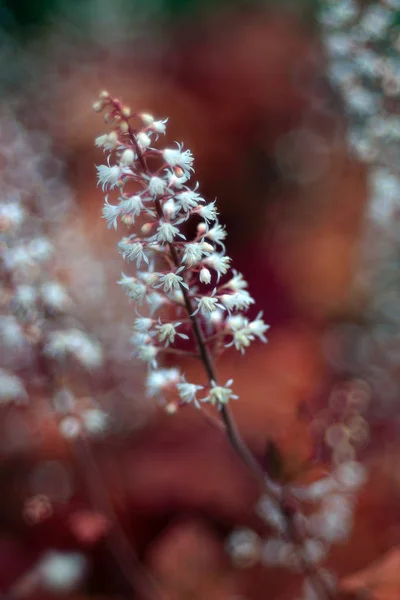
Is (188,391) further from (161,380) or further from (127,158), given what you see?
(127,158)

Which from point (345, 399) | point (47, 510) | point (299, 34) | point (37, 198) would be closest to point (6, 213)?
point (37, 198)

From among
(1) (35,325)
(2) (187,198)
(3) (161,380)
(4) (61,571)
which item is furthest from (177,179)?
(4) (61,571)

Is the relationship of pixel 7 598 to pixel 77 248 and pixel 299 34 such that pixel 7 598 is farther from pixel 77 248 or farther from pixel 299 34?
pixel 299 34

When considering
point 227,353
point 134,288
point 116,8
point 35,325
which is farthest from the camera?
point 116,8

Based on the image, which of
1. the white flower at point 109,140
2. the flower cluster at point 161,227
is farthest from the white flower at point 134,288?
the white flower at point 109,140

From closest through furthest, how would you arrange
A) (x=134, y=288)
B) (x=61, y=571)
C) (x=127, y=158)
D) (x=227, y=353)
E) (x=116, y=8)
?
(x=127, y=158) → (x=134, y=288) → (x=61, y=571) → (x=227, y=353) → (x=116, y=8)

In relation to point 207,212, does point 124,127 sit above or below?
above

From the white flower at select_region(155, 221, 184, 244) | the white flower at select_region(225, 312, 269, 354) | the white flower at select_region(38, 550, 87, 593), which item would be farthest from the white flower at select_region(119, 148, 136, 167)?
the white flower at select_region(38, 550, 87, 593)

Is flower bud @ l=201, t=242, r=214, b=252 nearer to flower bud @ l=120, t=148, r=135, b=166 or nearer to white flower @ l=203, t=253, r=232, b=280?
white flower @ l=203, t=253, r=232, b=280
